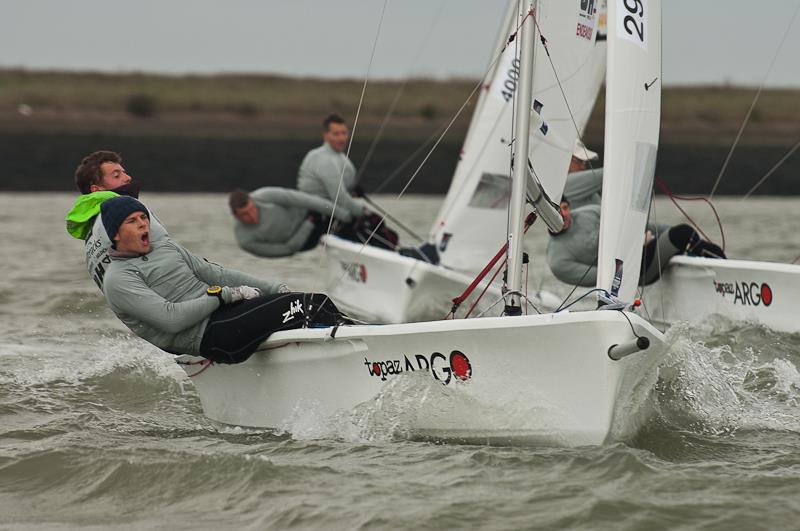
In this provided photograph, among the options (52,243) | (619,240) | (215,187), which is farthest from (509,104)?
(215,187)

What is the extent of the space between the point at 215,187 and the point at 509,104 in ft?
50.3

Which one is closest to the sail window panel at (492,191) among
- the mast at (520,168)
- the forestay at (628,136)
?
the forestay at (628,136)

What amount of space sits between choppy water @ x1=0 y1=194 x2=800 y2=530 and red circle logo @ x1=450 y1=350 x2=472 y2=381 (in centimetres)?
21

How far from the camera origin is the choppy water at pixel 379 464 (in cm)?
499

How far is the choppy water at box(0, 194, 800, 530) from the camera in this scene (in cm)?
499

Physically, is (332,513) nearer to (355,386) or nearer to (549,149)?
(355,386)

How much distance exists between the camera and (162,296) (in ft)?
19.9

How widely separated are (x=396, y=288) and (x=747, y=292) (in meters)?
2.59

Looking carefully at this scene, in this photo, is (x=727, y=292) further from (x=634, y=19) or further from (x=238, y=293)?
(x=238, y=293)

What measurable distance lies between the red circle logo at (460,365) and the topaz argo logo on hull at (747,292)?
153 inches

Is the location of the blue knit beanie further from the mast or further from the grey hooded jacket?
the mast

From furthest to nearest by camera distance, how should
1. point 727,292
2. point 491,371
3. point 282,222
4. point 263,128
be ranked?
point 263,128 < point 282,222 < point 727,292 < point 491,371

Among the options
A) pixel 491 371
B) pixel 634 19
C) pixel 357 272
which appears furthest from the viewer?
pixel 357 272

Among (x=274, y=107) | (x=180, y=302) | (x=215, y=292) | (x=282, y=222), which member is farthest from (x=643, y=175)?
(x=274, y=107)
